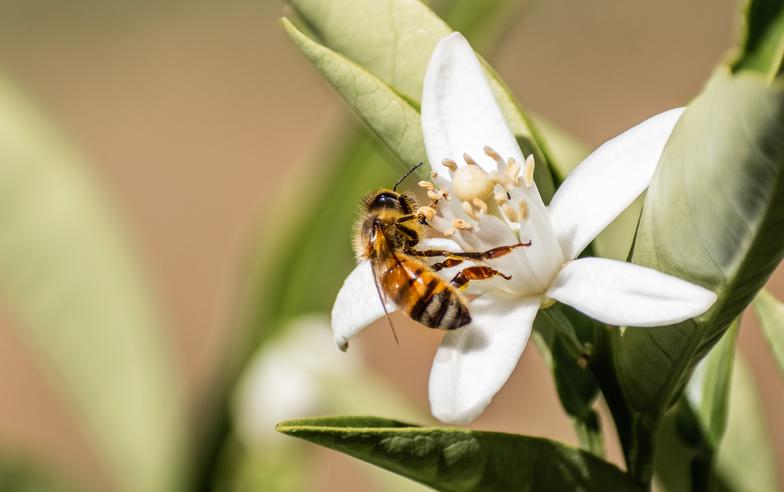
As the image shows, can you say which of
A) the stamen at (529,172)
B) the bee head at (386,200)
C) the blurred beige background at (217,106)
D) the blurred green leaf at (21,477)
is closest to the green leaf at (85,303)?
the blurred green leaf at (21,477)

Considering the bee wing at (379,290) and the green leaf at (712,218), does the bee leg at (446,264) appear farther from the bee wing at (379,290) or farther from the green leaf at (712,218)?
the green leaf at (712,218)

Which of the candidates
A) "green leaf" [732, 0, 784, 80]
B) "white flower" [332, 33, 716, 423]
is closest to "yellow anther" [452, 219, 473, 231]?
"white flower" [332, 33, 716, 423]

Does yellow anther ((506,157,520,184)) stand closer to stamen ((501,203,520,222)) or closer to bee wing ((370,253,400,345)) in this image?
stamen ((501,203,520,222))

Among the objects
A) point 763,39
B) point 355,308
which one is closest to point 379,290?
point 355,308

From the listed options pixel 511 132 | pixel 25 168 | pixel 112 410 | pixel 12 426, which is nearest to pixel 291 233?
pixel 112 410

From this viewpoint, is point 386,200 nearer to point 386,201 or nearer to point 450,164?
point 386,201
